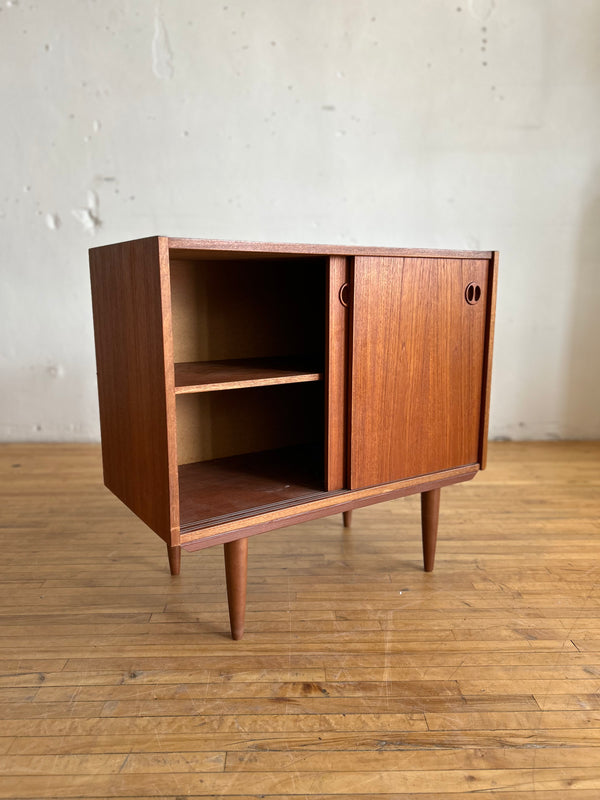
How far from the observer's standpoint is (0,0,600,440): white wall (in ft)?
9.34

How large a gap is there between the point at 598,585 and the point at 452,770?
86cm

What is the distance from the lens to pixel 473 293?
160cm

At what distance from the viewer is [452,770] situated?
41.9 inches

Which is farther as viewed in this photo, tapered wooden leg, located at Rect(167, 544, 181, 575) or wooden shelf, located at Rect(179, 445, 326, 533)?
tapered wooden leg, located at Rect(167, 544, 181, 575)

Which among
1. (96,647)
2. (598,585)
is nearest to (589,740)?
(598,585)

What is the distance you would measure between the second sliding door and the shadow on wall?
6.13 feet

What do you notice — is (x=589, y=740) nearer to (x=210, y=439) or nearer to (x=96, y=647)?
(x=96, y=647)

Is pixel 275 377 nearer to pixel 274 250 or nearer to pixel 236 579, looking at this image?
pixel 274 250

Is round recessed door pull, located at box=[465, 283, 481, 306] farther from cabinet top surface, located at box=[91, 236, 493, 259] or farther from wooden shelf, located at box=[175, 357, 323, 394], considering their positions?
wooden shelf, located at box=[175, 357, 323, 394]

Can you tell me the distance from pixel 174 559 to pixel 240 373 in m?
0.63

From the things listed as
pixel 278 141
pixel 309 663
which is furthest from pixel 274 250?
pixel 278 141

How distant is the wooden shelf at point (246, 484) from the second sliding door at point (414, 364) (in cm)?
16

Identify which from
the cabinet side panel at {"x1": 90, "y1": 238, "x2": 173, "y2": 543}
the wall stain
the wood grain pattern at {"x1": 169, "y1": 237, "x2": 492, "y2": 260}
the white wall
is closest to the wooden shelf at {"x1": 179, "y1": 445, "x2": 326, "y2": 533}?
the cabinet side panel at {"x1": 90, "y1": 238, "x2": 173, "y2": 543}

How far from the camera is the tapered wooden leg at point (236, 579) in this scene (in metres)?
1.35
